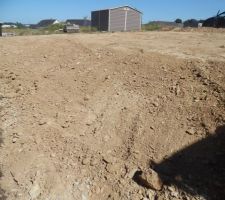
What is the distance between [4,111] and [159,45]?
3.83 m

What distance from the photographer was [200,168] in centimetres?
371

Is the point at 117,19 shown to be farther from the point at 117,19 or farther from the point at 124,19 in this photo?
the point at 124,19

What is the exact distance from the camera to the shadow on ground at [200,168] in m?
3.49

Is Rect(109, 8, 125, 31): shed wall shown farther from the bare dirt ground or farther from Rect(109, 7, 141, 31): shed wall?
the bare dirt ground

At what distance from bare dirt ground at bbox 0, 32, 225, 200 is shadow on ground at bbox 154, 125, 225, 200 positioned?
0.04ft

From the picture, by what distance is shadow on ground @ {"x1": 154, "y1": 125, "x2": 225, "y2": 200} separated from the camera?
349 cm

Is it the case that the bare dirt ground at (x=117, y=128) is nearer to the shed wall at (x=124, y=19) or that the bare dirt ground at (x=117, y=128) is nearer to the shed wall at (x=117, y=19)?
the shed wall at (x=117, y=19)

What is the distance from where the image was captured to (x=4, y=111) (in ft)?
18.2

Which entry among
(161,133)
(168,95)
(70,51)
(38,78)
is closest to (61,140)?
(161,133)

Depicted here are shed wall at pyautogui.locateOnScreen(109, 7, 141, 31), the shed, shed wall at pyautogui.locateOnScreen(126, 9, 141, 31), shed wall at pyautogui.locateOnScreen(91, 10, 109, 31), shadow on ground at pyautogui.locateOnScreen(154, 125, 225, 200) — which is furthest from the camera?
shed wall at pyautogui.locateOnScreen(126, 9, 141, 31)

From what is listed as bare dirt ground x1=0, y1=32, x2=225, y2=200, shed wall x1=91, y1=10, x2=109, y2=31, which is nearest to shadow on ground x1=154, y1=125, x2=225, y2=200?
bare dirt ground x1=0, y1=32, x2=225, y2=200

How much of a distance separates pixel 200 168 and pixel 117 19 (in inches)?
827

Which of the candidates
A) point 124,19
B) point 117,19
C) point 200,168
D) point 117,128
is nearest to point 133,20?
point 124,19

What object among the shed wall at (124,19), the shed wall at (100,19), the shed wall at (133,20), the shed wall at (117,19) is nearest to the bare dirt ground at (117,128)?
the shed wall at (117,19)
